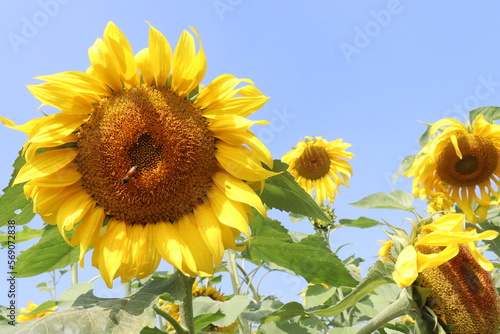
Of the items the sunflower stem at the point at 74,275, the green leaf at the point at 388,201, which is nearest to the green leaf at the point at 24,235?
the sunflower stem at the point at 74,275

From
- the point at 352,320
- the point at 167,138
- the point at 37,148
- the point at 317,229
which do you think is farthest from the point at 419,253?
the point at 317,229

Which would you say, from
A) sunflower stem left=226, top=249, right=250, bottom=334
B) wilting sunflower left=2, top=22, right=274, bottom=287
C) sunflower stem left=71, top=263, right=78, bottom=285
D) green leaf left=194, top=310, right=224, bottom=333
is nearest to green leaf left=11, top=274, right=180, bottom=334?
wilting sunflower left=2, top=22, right=274, bottom=287

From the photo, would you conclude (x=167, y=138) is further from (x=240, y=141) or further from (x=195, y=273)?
(x=195, y=273)

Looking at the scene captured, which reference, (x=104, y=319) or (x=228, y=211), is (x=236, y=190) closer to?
(x=228, y=211)

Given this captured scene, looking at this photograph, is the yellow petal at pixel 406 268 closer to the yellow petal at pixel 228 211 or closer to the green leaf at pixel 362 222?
the yellow petal at pixel 228 211

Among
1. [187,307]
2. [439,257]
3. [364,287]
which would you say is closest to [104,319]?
[187,307]

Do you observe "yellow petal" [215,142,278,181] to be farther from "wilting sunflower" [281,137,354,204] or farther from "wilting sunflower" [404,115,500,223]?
"wilting sunflower" [281,137,354,204]
